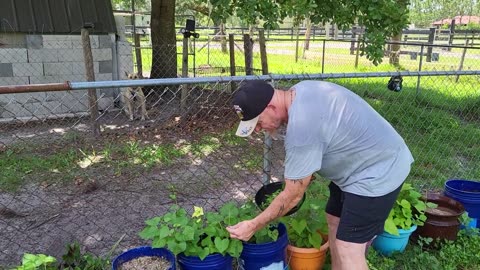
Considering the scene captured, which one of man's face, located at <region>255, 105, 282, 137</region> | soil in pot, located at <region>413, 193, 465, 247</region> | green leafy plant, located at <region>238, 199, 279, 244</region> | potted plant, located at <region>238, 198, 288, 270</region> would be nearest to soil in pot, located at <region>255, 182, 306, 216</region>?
green leafy plant, located at <region>238, 199, 279, 244</region>

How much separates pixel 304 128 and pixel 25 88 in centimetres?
147

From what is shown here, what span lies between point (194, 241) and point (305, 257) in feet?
2.47

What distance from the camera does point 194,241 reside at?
229cm

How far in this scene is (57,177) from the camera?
494 cm

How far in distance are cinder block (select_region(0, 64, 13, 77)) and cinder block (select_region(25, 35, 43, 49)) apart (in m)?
0.49

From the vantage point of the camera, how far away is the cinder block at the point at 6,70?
727cm

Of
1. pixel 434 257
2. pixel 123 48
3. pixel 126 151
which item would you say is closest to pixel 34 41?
pixel 123 48

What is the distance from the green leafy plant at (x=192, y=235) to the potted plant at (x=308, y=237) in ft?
1.53

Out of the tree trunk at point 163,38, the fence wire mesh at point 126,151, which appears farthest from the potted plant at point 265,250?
the tree trunk at point 163,38

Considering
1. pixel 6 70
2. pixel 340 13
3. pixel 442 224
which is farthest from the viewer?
pixel 6 70

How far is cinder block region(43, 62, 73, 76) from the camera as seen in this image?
766 cm

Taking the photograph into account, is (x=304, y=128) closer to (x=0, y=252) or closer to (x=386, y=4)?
(x=0, y=252)

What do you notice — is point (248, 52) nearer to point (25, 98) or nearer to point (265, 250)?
point (25, 98)

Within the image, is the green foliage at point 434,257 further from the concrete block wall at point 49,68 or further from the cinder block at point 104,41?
the cinder block at point 104,41
